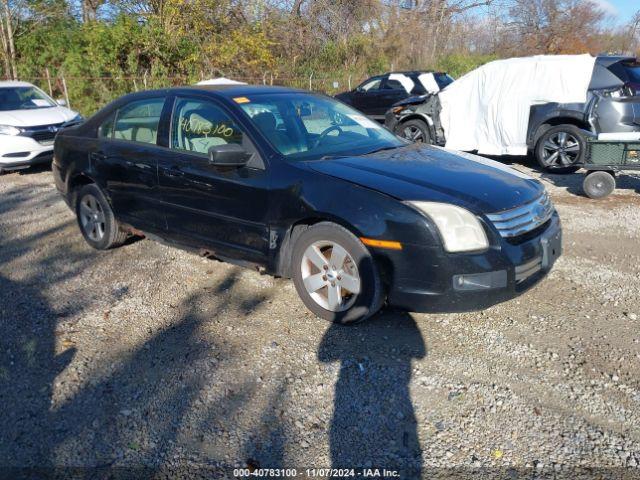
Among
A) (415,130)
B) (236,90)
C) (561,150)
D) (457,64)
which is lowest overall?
(561,150)

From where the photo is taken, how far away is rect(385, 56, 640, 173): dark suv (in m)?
8.28

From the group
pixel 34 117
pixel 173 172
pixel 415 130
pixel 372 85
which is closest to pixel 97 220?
pixel 173 172

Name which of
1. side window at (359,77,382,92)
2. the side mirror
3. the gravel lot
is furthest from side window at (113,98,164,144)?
side window at (359,77,382,92)

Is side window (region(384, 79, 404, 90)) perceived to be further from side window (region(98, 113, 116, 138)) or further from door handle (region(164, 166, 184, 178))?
door handle (region(164, 166, 184, 178))

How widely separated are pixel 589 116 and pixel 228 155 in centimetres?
649

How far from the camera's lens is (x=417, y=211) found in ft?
11.5

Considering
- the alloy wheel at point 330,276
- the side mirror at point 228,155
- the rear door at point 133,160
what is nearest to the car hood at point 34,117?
the rear door at point 133,160

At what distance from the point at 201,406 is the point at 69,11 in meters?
21.6

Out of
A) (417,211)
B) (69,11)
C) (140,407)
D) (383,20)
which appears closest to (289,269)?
(417,211)

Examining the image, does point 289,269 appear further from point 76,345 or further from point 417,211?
point 76,345

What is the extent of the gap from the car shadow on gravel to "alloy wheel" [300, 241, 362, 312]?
7.9 inches

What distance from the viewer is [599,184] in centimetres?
751

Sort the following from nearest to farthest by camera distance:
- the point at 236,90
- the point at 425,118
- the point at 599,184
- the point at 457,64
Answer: the point at 236,90, the point at 599,184, the point at 425,118, the point at 457,64

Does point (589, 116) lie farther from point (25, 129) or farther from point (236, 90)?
point (25, 129)
